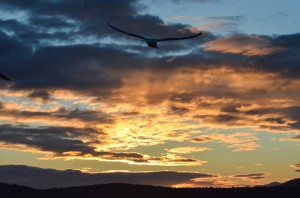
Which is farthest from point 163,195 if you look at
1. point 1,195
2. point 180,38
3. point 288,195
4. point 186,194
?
point 180,38

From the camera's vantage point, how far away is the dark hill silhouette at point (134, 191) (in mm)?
125125

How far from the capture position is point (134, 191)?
134 metres

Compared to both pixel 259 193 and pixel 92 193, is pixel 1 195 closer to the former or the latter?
pixel 92 193

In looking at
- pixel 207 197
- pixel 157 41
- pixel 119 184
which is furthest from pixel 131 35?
pixel 119 184

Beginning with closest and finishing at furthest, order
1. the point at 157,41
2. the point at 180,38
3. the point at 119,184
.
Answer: the point at 157,41
the point at 180,38
the point at 119,184

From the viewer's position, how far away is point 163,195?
131 metres

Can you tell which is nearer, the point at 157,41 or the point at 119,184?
the point at 157,41

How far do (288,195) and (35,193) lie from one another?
5832cm

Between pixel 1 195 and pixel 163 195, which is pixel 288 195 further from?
pixel 1 195

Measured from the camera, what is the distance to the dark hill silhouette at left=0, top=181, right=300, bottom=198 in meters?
125

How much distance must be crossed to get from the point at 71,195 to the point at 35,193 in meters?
8.48

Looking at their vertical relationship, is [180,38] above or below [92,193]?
above

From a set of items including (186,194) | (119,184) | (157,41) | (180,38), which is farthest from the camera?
(119,184)

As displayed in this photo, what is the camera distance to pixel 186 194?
129125mm
